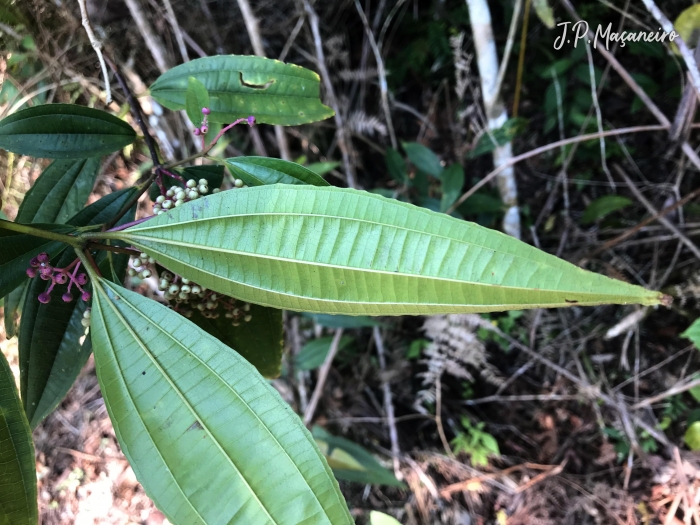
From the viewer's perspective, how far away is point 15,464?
0.46m

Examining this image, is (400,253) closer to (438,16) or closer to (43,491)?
(438,16)

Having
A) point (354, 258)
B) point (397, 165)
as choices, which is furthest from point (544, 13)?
point (354, 258)

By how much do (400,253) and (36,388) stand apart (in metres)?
0.60

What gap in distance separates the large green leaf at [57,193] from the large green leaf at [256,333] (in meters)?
0.33

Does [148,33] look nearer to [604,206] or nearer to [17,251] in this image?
[17,251]

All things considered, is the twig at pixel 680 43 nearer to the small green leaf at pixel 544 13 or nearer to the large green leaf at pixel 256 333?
the small green leaf at pixel 544 13

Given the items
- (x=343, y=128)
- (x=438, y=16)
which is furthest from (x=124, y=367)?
(x=438, y=16)

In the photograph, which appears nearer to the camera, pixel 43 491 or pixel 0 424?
pixel 0 424

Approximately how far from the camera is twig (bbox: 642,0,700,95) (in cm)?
81

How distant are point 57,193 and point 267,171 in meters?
0.45

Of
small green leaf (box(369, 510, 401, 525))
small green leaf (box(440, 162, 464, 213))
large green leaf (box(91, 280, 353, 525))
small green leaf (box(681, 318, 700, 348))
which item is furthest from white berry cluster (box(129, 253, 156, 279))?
small green leaf (box(681, 318, 700, 348))

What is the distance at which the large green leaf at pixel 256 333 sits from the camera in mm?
766

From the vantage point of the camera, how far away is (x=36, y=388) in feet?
2.14

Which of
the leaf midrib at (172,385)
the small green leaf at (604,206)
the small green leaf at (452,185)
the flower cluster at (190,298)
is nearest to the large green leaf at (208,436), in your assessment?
the leaf midrib at (172,385)
